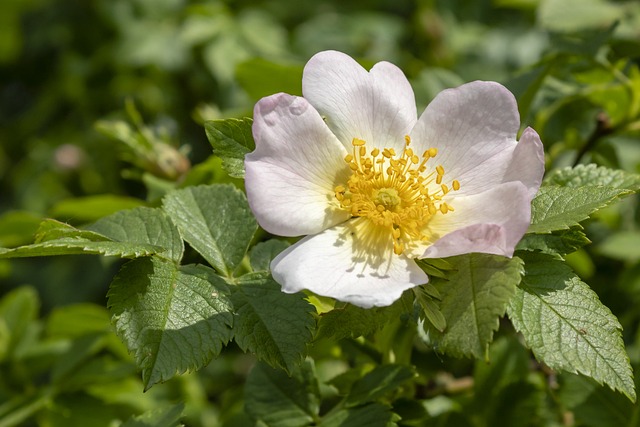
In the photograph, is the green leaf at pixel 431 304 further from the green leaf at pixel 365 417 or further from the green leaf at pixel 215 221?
the green leaf at pixel 215 221

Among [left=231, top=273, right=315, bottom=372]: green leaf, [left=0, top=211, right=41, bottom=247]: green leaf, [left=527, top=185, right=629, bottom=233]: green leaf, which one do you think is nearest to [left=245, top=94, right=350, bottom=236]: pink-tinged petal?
[left=231, top=273, right=315, bottom=372]: green leaf

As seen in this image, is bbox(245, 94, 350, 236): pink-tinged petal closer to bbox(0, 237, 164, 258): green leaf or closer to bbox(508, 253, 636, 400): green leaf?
bbox(0, 237, 164, 258): green leaf

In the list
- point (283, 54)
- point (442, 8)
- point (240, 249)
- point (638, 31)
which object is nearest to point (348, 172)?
point (240, 249)

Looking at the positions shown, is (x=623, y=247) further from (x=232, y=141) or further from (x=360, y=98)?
(x=232, y=141)

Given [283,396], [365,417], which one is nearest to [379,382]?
[365,417]

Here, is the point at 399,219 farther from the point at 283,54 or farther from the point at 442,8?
the point at 442,8

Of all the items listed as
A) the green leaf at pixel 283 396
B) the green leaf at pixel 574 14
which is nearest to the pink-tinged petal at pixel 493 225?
the green leaf at pixel 283 396
